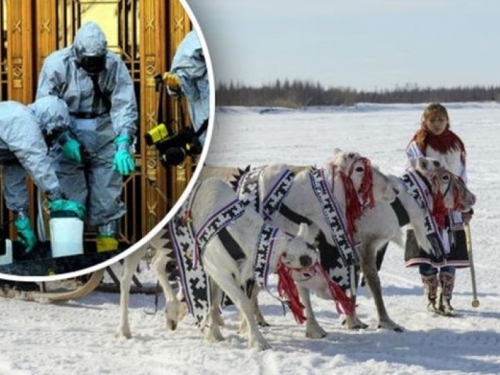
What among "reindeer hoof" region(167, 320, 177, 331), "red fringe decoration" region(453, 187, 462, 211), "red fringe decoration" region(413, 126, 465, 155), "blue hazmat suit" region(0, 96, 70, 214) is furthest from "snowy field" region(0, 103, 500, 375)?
"red fringe decoration" region(413, 126, 465, 155)

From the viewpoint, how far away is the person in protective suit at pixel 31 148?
149cm

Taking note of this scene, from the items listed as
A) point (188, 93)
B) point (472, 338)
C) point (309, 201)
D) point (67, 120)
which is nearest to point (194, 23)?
point (188, 93)

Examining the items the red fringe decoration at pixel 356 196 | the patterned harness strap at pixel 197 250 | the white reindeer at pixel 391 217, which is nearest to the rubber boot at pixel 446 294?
the white reindeer at pixel 391 217

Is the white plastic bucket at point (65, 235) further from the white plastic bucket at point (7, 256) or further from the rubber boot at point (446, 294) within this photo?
the rubber boot at point (446, 294)

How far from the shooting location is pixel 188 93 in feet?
5.00

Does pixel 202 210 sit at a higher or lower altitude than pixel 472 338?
higher

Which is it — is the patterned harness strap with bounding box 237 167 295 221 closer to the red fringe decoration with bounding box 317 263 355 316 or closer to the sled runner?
the red fringe decoration with bounding box 317 263 355 316

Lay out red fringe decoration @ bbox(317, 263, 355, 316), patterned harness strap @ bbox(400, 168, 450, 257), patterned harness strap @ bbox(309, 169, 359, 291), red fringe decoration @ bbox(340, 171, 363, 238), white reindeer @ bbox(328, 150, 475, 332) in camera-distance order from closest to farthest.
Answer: red fringe decoration @ bbox(317, 263, 355, 316) → patterned harness strap @ bbox(309, 169, 359, 291) → red fringe decoration @ bbox(340, 171, 363, 238) → white reindeer @ bbox(328, 150, 475, 332) → patterned harness strap @ bbox(400, 168, 450, 257)

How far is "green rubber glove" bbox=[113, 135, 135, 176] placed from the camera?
1503mm

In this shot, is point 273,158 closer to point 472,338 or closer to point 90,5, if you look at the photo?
point 472,338

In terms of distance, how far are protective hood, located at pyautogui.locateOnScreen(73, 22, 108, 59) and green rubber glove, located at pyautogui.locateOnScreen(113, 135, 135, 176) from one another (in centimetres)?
12

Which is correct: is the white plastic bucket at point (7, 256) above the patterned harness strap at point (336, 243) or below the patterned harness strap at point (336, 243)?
above

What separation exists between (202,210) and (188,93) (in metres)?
1.11

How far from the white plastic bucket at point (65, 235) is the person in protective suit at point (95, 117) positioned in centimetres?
3
